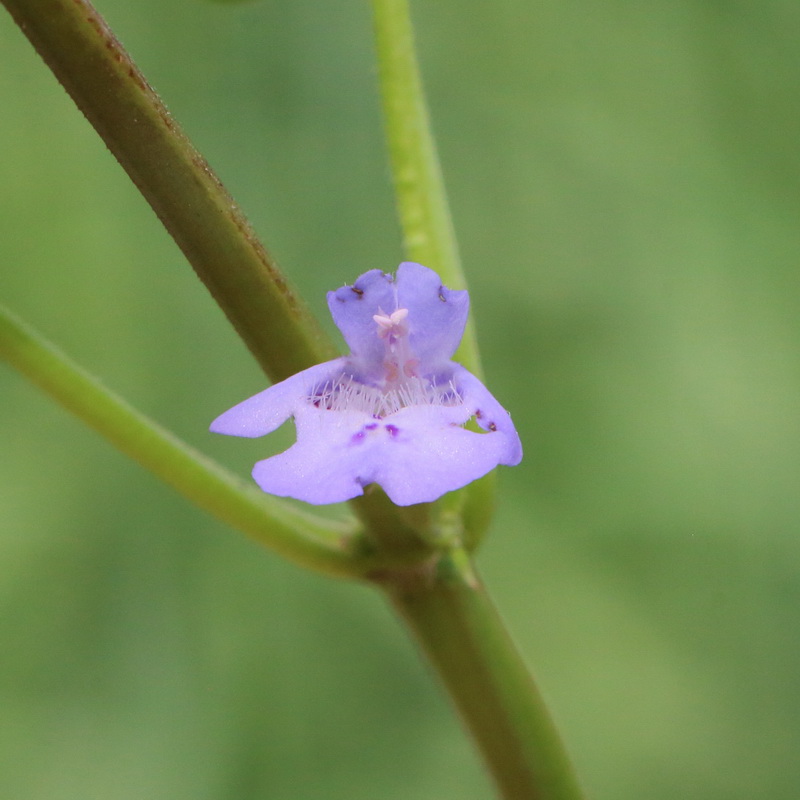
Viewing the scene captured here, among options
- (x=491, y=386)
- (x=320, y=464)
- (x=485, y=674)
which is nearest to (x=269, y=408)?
(x=320, y=464)

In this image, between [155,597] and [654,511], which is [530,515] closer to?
[654,511]

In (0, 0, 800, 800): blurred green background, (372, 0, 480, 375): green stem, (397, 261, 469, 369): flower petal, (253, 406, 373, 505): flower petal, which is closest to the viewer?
(253, 406, 373, 505): flower petal

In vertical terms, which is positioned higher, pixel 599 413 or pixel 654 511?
pixel 599 413

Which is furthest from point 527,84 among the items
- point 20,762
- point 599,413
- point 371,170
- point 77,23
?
point 77,23

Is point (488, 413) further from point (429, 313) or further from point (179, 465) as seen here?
point (179, 465)

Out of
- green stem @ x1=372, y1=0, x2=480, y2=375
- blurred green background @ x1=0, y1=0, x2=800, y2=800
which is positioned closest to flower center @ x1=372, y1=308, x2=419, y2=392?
green stem @ x1=372, y1=0, x2=480, y2=375

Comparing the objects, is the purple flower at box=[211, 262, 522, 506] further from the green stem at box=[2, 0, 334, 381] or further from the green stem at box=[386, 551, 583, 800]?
the green stem at box=[386, 551, 583, 800]
